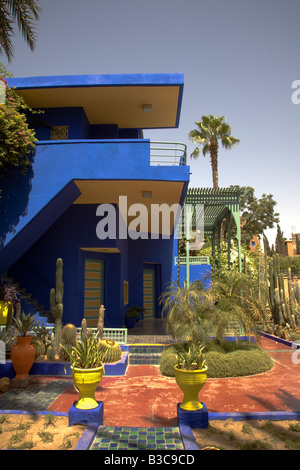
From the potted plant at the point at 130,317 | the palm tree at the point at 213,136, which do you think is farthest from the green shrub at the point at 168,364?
the palm tree at the point at 213,136

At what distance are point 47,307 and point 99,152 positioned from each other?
6081 mm

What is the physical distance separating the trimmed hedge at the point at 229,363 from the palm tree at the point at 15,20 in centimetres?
1085

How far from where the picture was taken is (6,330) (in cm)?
877

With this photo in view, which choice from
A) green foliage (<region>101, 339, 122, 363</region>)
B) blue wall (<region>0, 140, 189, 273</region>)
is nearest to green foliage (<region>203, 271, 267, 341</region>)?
green foliage (<region>101, 339, 122, 363</region>)

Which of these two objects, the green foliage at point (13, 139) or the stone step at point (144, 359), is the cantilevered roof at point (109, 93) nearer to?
the green foliage at point (13, 139)

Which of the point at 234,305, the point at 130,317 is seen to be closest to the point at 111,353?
the point at 234,305

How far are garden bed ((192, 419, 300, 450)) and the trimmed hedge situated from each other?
3164 millimetres

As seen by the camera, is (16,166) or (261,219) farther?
(261,219)

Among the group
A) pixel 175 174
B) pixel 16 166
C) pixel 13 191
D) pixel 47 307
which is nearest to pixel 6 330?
pixel 47 307

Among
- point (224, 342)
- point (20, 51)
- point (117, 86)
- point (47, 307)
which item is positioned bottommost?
point (224, 342)

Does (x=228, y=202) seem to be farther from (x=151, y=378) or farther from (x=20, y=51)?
(x=20, y=51)

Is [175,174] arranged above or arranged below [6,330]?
above
